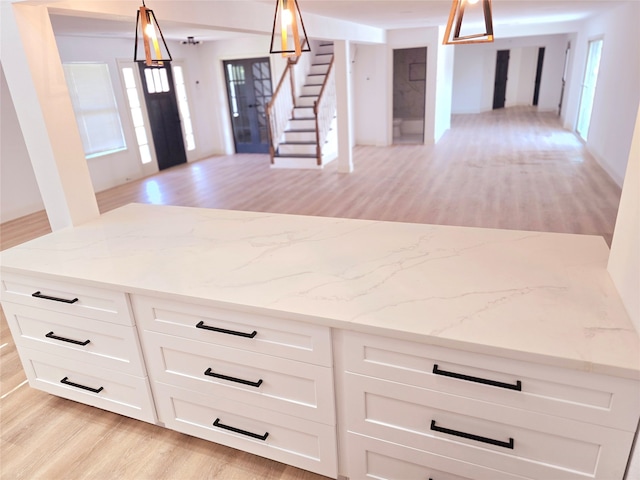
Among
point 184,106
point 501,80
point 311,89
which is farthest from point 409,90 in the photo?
point 501,80

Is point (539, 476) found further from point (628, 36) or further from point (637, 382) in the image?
point (628, 36)

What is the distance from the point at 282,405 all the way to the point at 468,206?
4.13 m

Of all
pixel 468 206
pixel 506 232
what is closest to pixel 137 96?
pixel 468 206

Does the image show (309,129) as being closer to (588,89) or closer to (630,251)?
(588,89)

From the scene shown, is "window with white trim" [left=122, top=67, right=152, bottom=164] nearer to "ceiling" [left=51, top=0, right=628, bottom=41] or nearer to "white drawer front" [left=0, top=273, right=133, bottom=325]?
"ceiling" [left=51, top=0, right=628, bottom=41]

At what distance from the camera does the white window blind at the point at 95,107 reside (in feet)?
21.3

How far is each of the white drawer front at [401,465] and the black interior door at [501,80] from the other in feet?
52.3

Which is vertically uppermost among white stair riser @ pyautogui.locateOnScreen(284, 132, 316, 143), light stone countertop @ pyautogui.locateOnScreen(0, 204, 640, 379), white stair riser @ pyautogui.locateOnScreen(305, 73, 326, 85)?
white stair riser @ pyautogui.locateOnScreen(305, 73, 326, 85)

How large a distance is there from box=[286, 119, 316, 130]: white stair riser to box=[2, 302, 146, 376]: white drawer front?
22.2 ft

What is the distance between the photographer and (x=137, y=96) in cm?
754

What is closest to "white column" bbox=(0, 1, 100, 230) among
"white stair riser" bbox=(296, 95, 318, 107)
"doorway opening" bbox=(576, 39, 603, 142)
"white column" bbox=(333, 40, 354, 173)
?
"white column" bbox=(333, 40, 354, 173)

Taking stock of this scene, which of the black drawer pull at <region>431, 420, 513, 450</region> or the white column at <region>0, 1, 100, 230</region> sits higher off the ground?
the white column at <region>0, 1, 100, 230</region>

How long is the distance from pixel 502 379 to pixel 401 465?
0.55m

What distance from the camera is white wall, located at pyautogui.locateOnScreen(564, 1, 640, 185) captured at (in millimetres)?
5535
